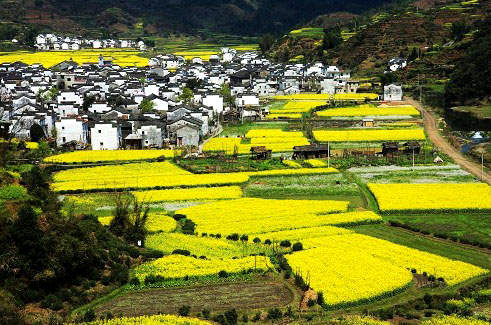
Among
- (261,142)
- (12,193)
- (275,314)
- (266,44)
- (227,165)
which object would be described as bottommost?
(275,314)

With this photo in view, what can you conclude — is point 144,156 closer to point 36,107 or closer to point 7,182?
point 36,107

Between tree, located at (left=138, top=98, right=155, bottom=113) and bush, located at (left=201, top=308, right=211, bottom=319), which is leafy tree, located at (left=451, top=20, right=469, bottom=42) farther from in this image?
bush, located at (left=201, top=308, right=211, bottom=319)

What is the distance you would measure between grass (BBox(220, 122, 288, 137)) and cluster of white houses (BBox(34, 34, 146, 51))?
73390 mm

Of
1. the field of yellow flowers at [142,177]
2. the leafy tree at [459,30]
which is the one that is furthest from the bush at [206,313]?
the leafy tree at [459,30]

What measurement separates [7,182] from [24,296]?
8237 mm

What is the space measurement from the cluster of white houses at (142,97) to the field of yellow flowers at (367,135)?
1019cm

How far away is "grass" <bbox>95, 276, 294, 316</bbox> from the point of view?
2114cm

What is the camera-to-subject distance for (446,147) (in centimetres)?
4956

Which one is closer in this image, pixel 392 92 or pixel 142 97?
pixel 142 97

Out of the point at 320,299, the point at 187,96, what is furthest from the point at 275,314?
the point at 187,96

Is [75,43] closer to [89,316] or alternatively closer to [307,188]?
[307,188]

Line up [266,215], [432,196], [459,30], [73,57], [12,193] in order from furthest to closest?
[73,57]
[459,30]
[432,196]
[266,215]
[12,193]

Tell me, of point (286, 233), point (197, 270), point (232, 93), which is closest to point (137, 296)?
point (197, 270)

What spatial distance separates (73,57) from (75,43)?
1650 cm
